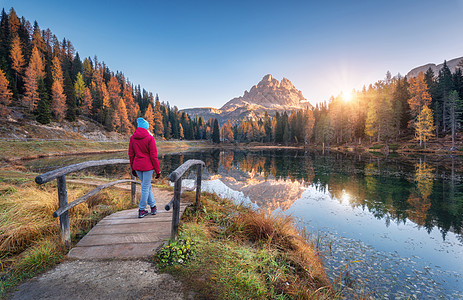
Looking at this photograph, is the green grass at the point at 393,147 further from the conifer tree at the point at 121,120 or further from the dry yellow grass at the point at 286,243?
the conifer tree at the point at 121,120

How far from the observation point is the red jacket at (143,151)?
4.67 meters

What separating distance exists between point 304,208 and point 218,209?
17.2ft

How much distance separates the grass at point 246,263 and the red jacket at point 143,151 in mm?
1819

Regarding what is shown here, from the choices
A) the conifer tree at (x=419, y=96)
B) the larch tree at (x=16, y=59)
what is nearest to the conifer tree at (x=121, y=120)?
the larch tree at (x=16, y=59)

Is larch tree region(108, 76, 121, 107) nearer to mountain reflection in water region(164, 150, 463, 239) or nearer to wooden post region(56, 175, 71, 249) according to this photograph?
mountain reflection in water region(164, 150, 463, 239)

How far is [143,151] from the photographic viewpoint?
4.75 metres

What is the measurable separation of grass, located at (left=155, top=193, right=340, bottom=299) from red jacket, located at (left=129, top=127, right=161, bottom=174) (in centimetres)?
182

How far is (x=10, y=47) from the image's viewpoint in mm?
51188

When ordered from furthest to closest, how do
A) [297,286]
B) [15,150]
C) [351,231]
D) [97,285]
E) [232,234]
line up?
[15,150] < [351,231] < [232,234] < [297,286] < [97,285]

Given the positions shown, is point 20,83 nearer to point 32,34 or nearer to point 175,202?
point 32,34

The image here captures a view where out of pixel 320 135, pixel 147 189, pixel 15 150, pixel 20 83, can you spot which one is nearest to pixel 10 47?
pixel 20 83

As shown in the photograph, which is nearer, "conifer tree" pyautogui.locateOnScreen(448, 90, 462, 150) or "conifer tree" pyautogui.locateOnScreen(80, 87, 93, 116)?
"conifer tree" pyautogui.locateOnScreen(448, 90, 462, 150)

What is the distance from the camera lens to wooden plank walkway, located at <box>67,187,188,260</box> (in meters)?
3.32

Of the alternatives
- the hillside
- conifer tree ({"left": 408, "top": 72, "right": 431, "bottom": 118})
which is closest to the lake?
conifer tree ({"left": 408, "top": 72, "right": 431, "bottom": 118})
